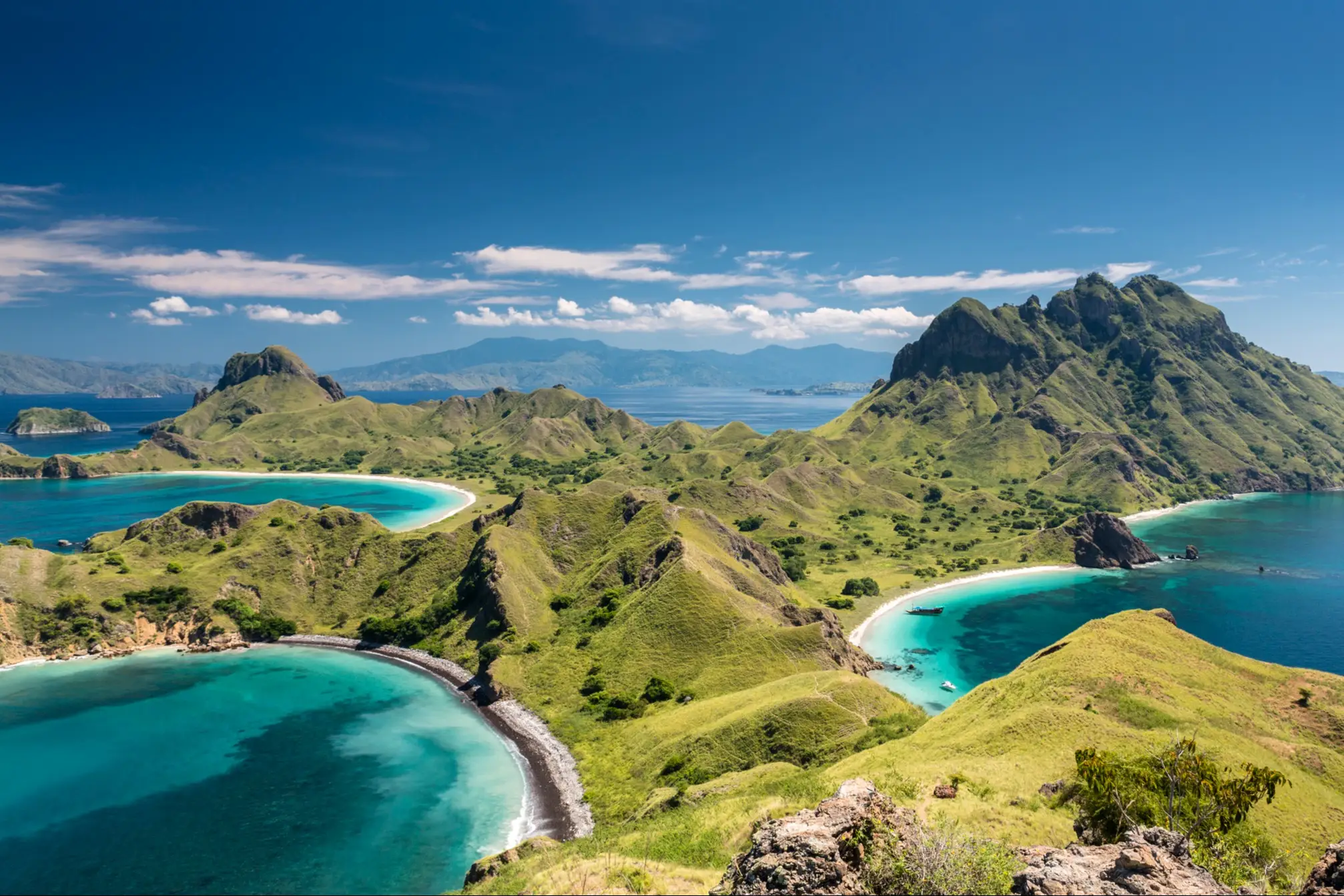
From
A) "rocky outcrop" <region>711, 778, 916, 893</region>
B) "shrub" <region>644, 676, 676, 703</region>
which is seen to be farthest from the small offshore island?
"shrub" <region>644, 676, 676, 703</region>

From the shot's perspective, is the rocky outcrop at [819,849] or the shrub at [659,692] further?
the shrub at [659,692]

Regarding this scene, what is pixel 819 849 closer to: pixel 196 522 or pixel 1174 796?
pixel 1174 796

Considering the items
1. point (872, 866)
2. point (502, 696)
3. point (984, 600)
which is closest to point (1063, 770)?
point (872, 866)

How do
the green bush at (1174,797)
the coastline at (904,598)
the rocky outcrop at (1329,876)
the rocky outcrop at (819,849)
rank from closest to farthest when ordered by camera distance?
the rocky outcrop at (1329,876) → the rocky outcrop at (819,849) → the green bush at (1174,797) → the coastline at (904,598)

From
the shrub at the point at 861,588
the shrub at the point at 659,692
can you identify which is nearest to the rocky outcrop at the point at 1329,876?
the shrub at the point at 659,692

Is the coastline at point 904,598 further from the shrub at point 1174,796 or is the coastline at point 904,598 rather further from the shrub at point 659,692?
the shrub at point 1174,796

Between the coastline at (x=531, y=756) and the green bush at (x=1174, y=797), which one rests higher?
the green bush at (x=1174, y=797)

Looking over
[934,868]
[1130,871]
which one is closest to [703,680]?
[934,868]
